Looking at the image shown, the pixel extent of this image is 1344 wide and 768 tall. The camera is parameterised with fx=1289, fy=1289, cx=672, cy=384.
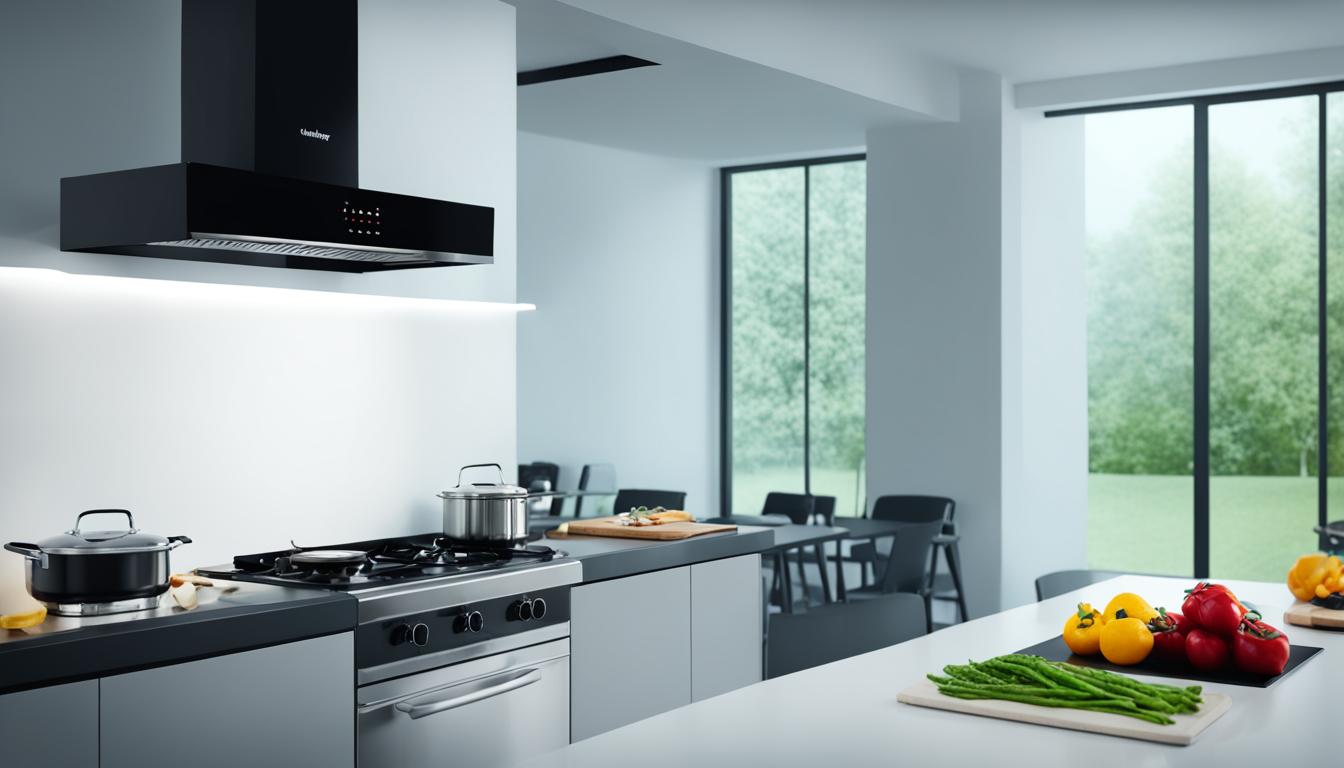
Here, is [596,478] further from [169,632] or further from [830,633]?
[169,632]

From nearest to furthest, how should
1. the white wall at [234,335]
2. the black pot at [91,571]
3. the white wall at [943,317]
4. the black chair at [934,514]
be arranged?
1. the black pot at [91,571]
2. the white wall at [234,335]
3. the black chair at [934,514]
4. the white wall at [943,317]

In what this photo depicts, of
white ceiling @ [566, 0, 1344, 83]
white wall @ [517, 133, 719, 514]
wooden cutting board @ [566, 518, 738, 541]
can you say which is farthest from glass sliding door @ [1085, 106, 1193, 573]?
wooden cutting board @ [566, 518, 738, 541]

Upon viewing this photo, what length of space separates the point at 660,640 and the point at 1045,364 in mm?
3911

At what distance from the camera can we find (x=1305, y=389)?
42.3 ft

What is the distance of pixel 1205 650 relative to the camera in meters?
2.26

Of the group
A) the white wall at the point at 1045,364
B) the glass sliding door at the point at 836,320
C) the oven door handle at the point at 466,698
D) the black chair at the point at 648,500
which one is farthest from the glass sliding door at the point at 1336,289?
the oven door handle at the point at 466,698

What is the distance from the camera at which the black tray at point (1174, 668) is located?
223 cm

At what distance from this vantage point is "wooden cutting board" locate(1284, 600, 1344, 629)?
272 centimetres

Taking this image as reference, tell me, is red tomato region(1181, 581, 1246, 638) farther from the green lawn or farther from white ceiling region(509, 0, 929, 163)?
the green lawn

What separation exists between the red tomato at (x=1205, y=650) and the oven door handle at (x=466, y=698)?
1.61 meters

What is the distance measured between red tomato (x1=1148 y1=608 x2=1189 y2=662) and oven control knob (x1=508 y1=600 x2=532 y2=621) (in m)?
1.53

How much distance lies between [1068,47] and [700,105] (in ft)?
5.83

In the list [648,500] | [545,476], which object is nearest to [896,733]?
[648,500]

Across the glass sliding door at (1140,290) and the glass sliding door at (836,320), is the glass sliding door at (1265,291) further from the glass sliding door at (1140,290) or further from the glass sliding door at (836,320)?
the glass sliding door at (836,320)
